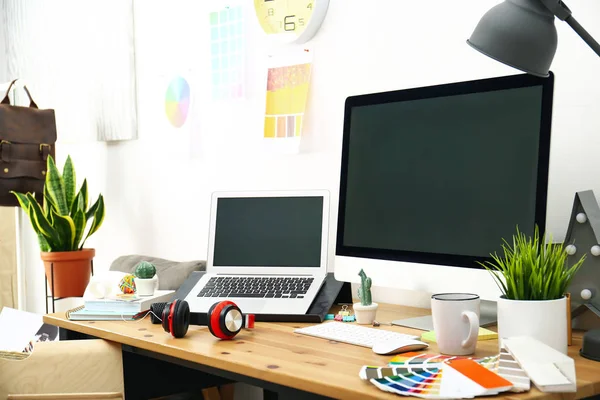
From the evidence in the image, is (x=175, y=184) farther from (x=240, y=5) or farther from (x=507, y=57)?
(x=507, y=57)

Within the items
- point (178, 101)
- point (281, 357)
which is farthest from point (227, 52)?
point (281, 357)

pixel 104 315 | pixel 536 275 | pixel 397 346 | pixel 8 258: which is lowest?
pixel 8 258

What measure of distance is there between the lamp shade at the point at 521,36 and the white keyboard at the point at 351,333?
59cm

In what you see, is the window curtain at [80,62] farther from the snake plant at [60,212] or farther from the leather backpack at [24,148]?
the snake plant at [60,212]

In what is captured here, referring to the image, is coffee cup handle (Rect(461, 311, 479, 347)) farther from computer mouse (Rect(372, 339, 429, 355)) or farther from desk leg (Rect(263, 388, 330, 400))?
desk leg (Rect(263, 388, 330, 400))

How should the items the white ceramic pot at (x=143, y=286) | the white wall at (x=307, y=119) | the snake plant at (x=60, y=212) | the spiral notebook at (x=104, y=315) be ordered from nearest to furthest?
the white wall at (x=307, y=119) → the spiral notebook at (x=104, y=315) → the white ceramic pot at (x=143, y=286) → the snake plant at (x=60, y=212)

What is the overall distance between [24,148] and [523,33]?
2.39 m

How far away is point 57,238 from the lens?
9.68ft

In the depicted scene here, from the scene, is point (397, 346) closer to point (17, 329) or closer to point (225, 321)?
point (225, 321)

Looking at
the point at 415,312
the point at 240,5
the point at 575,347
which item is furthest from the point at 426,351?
the point at 240,5

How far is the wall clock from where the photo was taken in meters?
2.30

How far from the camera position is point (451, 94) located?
170 centimetres

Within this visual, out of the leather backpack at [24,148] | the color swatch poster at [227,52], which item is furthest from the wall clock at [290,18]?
the leather backpack at [24,148]

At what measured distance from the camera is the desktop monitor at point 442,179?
1543mm
